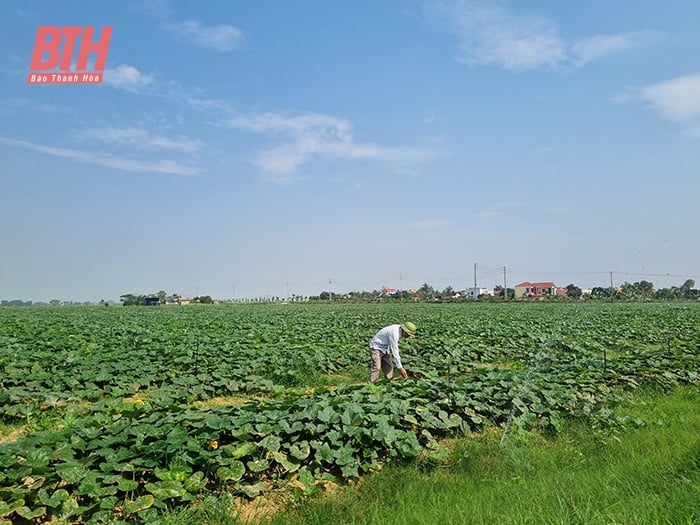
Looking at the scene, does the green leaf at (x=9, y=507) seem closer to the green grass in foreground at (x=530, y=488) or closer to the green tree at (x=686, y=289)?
the green grass in foreground at (x=530, y=488)

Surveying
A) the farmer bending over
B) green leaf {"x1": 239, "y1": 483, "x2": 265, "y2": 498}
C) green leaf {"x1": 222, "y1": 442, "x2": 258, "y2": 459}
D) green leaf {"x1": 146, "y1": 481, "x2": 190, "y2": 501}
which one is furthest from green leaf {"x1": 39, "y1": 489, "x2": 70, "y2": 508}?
the farmer bending over

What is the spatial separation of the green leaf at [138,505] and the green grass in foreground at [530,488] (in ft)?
0.87

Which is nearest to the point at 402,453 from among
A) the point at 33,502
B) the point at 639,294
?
the point at 33,502

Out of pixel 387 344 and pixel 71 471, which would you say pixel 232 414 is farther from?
pixel 387 344

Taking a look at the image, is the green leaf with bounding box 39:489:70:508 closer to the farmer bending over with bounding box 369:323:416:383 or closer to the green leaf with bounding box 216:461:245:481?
the green leaf with bounding box 216:461:245:481

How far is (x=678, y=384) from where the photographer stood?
31.1ft

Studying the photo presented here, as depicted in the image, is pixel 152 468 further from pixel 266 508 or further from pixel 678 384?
pixel 678 384

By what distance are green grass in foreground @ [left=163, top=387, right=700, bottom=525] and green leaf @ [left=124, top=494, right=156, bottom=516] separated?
0.27 meters

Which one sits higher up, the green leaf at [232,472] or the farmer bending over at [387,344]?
the farmer bending over at [387,344]

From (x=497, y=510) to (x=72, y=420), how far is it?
16.6 feet

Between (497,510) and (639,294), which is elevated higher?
(639,294)

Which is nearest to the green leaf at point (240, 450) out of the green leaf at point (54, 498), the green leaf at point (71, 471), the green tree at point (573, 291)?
the green leaf at point (71, 471)

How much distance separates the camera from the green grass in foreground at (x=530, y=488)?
12.3 ft

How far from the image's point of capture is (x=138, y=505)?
12.4ft
